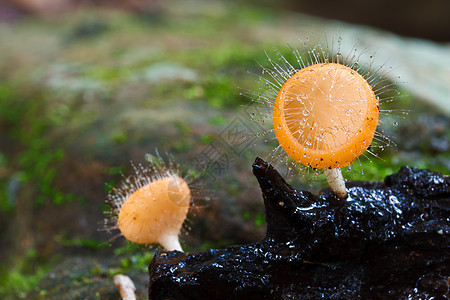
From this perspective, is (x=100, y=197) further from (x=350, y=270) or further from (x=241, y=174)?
(x=350, y=270)

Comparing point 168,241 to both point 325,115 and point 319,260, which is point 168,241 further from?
point 325,115

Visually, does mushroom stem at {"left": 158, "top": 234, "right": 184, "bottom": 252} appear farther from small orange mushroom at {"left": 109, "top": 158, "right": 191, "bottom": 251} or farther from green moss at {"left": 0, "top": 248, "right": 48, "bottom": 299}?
green moss at {"left": 0, "top": 248, "right": 48, "bottom": 299}

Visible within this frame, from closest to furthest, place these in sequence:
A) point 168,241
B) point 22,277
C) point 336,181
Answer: point 336,181, point 168,241, point 22,277

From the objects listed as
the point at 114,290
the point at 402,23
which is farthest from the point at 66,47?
the point at 402,23

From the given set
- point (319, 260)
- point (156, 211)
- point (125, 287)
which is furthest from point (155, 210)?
point (319, 260)

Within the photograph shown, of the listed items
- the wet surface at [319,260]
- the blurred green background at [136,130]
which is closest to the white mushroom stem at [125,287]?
the blurred green background at [136,130]

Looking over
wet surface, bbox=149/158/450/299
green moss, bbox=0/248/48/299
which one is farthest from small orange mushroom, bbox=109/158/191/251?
green moss, bbox=0/248/48/299
